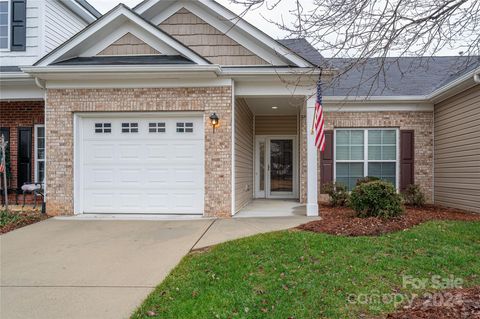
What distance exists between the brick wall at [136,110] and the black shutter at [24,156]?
2570 mm

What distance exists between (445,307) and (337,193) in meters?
7.16

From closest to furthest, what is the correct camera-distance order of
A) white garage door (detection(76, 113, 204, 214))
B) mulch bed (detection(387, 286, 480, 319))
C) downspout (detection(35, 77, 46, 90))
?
mulch bed (detection(387, 286, 480, 319)) < downspout (detection(35, 77, 46, 90)) < white garage door (detection(76, 113, 204, 214))

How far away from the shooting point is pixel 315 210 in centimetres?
851

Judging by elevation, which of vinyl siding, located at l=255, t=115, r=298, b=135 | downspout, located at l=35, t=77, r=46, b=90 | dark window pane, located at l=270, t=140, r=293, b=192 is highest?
downspout, located at l=35, t=77, r=46, b=90

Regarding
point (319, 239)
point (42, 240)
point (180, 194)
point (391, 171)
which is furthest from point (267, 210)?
point (42, 240)

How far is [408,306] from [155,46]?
7720 millimetres

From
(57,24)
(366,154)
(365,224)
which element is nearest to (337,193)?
(366,154)

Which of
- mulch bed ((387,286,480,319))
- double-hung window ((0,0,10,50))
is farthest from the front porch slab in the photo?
double-hung window ((0,0,10,50))

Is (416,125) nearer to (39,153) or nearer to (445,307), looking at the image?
(445,307)

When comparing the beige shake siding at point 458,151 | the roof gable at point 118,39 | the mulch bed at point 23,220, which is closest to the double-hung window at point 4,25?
the roof gable at point 118,39

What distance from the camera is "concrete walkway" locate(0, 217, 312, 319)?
3756 millimetres

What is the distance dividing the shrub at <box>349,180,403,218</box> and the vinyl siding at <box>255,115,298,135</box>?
6237mm

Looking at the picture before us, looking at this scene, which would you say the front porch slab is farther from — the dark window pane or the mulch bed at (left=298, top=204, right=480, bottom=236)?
the dark window pane

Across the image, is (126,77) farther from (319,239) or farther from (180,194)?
(319,239)
